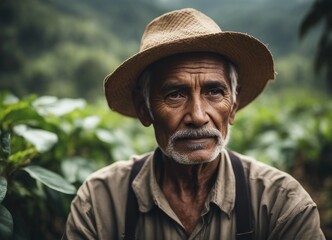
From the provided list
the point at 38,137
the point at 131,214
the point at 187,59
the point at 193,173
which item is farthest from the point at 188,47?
the point at 38,137

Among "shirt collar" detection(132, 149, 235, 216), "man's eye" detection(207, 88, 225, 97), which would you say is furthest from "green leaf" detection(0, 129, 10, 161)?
"man's eye" detection(207, 88, 225, 97)

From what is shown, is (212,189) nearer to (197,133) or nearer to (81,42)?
(197,133)

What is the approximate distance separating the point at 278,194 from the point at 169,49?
3.36ft

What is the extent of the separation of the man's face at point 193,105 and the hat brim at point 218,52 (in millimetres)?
80

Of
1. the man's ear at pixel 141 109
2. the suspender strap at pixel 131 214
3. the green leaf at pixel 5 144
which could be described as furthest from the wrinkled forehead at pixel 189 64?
the green leaf at pixel 5 144

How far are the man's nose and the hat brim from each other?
0.99 feet

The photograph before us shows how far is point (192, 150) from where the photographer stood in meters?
1.92

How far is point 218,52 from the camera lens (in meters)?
2.00

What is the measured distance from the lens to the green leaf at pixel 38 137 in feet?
6.98

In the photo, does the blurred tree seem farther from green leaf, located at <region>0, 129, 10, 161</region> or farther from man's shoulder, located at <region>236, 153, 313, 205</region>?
green leaf, located at <region>0, 129, 10, 161</region>

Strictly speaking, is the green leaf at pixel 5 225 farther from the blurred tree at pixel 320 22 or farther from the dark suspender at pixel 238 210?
the blurred tree at pixel 320 22

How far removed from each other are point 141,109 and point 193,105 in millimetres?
474

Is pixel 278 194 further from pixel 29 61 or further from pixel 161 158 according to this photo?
pixel 29 61

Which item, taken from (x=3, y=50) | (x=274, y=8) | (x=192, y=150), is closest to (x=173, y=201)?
(x=192, y=150)
